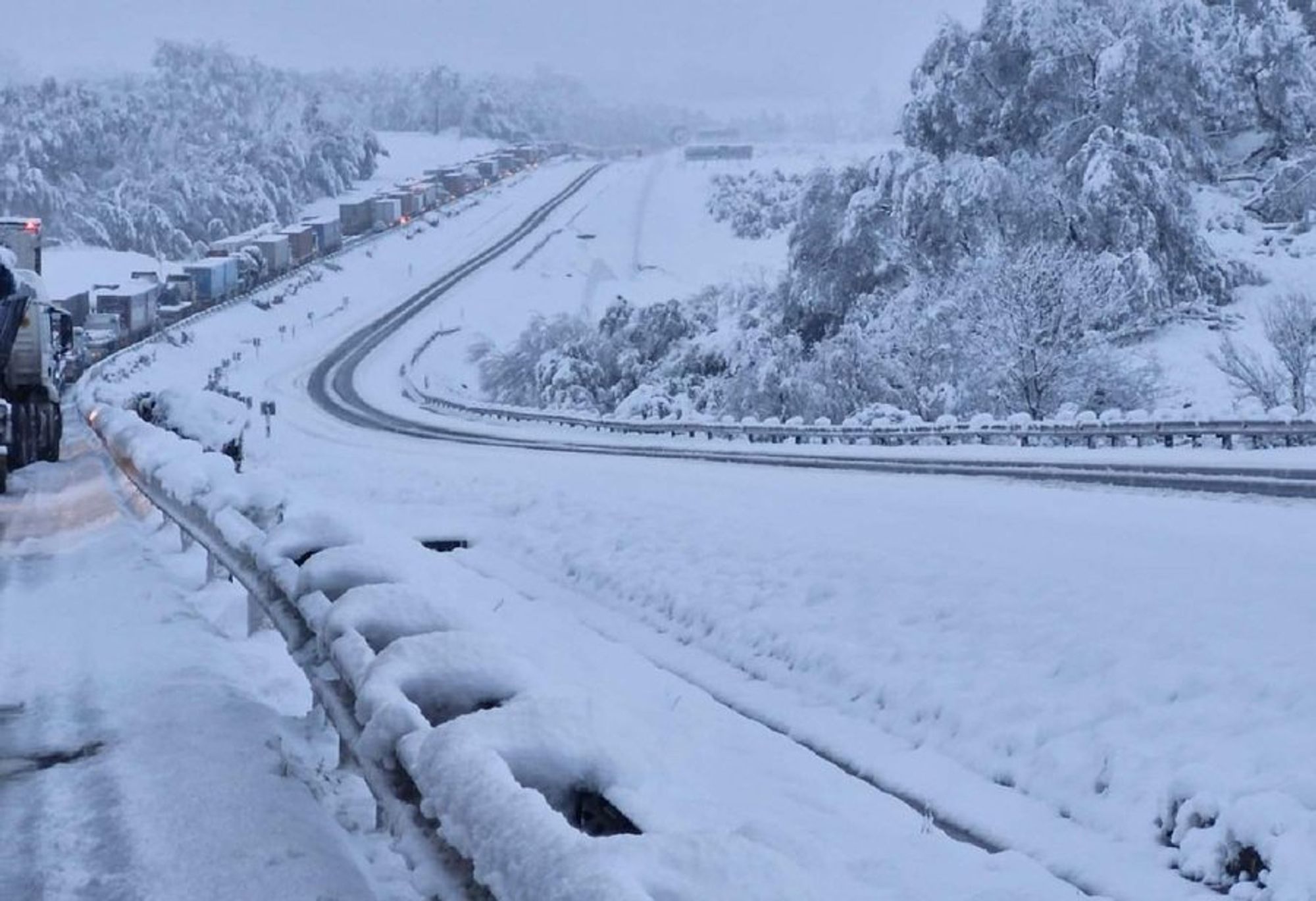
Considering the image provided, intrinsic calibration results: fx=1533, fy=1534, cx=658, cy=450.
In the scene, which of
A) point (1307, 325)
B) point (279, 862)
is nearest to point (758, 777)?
point (279, 862)

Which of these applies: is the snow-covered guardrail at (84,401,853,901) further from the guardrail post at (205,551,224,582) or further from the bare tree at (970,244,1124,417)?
the bare tree at (970,244,1124,417)

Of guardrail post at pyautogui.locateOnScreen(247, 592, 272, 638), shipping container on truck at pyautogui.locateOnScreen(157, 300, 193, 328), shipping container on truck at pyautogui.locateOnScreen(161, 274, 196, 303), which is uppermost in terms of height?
guardrail post at pyautogui.locateOnScreen(247, 592, 272, 638)

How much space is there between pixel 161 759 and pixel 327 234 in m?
122

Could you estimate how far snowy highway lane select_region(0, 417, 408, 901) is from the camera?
5.82 metres

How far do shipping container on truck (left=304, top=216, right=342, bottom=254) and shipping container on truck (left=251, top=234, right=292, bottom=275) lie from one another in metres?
8.11

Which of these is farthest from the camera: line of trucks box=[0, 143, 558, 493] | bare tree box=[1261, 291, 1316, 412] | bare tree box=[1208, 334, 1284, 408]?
bare tree box=[1208, 334, 1284, 408]

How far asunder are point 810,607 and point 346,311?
3815 inches

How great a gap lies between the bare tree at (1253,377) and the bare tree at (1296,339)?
1.19ft

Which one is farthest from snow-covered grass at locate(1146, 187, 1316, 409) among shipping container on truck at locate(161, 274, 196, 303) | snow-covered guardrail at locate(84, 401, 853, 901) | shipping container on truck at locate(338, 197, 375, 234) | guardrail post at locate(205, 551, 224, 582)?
shipping container on truck at locate(338, 197, 375, 234)

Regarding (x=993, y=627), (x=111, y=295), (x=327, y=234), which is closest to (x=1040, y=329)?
(x=993, y=627)

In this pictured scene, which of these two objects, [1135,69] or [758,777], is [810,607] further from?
[1135,69]

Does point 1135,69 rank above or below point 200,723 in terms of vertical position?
above

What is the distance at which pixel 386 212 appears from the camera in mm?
144000

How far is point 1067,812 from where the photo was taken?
382 inches
